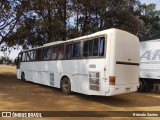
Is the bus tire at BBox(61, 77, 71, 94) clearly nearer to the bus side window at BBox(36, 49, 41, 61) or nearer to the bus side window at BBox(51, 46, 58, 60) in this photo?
the bus side window at BBox(51, 46, 58, 60)

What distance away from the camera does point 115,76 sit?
11773 mm

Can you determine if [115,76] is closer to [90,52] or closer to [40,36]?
[90,52]

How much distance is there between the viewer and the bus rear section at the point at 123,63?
1173 centimetres

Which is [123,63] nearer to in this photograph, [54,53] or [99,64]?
[99,64]

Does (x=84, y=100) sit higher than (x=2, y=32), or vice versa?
(x=2, y=32)

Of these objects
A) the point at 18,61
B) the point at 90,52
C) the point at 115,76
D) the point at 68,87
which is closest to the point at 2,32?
the point at 18,61

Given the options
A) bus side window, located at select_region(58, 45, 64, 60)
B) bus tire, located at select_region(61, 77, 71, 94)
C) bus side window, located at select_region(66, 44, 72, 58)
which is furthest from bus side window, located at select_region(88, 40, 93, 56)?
bus side window, located at select_region(58, 45, 64, 60)

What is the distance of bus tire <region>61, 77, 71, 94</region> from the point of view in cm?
1477

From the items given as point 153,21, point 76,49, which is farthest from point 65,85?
point 153,21

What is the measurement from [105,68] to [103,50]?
816 millimetres

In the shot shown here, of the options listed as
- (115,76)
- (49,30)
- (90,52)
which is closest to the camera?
(115,76)

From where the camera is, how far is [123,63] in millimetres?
12297

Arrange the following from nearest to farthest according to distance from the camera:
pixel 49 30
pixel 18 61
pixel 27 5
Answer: pixel 27 5
pixel 18 61
pixel 49 30

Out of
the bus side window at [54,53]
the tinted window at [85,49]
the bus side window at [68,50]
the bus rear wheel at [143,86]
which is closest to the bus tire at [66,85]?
the bus side window at [68,50]
